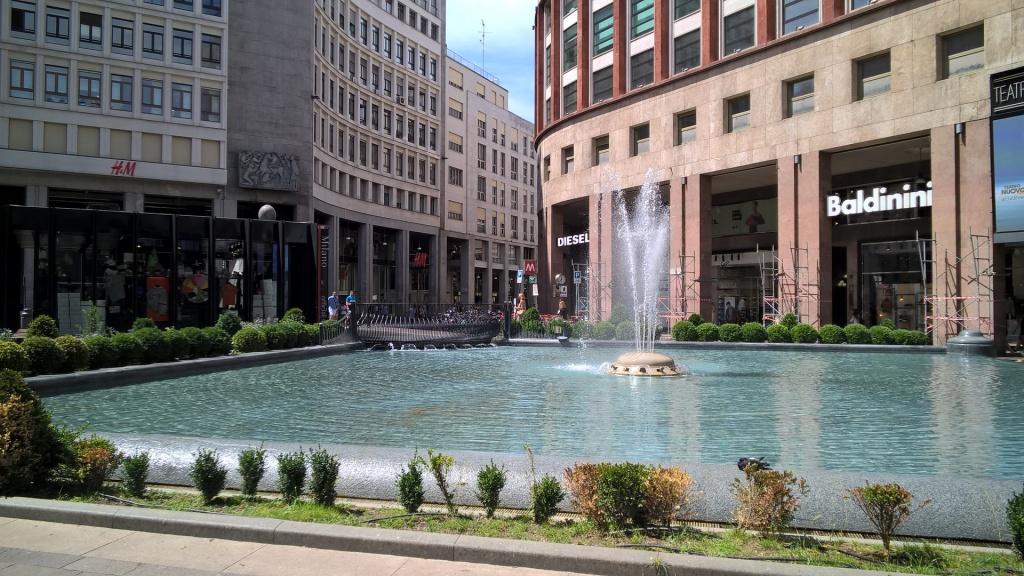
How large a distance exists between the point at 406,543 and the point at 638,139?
109 ft

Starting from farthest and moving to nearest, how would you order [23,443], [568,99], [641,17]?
[568,99], [641,17], [23,443]

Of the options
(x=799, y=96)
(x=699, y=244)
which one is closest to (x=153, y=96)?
(x=699, y=244)

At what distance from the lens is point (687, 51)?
33094mm

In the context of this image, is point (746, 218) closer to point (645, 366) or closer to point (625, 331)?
point (625, 331)

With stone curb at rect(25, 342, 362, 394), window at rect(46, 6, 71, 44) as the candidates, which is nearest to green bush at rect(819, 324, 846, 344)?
stone curb at rect(25, 342, 362, 394)

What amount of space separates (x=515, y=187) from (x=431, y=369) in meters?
65.9

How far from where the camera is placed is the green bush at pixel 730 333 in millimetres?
25797

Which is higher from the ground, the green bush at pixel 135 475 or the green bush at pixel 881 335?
the green bush at pixel 881 335

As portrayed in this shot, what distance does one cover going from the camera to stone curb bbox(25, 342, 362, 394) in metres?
12.9

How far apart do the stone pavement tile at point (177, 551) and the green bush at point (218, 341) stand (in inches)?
542

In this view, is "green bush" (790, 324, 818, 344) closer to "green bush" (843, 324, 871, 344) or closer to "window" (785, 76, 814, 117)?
"green bush" (843, 324, 871, 344)

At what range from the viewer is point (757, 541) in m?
4.80

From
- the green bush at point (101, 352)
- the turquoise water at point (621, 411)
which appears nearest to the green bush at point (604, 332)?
the turquoise water at point (621, 411)

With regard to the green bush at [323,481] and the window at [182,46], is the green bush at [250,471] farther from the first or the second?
the window at [182,46]
